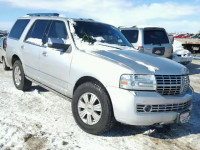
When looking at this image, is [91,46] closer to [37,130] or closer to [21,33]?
[37,130]

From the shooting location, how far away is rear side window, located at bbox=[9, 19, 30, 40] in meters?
6.24

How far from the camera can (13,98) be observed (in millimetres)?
5855

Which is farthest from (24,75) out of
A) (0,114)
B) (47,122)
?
(47,122)

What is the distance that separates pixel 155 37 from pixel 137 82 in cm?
638

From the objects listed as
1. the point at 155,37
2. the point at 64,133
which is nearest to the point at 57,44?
the point at 64,133

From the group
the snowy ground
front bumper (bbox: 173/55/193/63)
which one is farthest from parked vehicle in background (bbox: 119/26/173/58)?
the snowy ground

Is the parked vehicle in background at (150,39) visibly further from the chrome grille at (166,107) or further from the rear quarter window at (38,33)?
the chrome grille at (166,107)

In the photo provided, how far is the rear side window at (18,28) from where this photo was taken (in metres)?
6.24

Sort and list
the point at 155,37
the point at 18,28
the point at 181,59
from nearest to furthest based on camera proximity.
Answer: the point at 18,28
the point at 155,37
the point at 181,59

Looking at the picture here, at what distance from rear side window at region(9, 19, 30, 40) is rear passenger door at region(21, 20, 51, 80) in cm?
43

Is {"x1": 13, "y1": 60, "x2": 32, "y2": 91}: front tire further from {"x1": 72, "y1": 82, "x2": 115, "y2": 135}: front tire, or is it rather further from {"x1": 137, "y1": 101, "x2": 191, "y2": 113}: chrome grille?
{"x1": 137, "y1": 101, "x2": 191, "y2": 113}: chrome grille

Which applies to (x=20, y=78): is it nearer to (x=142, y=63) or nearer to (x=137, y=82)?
(x=142, y=63)

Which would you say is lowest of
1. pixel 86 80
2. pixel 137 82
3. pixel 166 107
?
pixel 166 107

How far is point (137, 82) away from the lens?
3.60 m
